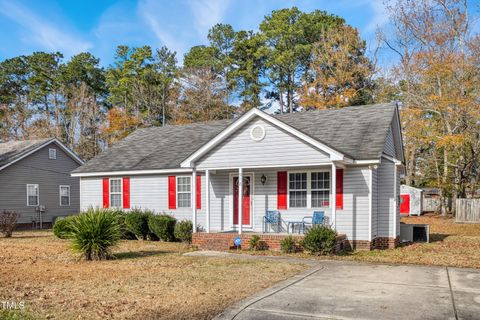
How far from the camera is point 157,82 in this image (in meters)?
42.1

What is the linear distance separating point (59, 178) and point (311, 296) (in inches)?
928

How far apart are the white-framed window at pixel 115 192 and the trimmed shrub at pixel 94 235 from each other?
24.2 feet

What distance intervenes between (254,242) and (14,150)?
62.0ft

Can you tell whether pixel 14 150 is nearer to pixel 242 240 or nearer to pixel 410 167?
pixel 242 240

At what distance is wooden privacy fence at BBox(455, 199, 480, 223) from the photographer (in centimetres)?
2542

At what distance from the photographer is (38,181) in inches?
1019

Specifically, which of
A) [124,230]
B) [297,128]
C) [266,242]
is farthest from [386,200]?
[124,230]

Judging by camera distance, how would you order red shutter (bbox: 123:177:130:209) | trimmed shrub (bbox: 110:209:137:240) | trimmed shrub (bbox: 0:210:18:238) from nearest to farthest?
trimmed shrub (bbox: 110:209:137:240), red shutter (bbox: 123:177:130:209), trimmed shrub (bbox: 0:210:18:238)

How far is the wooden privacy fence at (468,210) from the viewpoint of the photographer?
25.4 m

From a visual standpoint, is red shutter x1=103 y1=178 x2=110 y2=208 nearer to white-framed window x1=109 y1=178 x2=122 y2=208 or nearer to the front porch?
white-framed window x1=109 y1=178 x2=122 y2=208

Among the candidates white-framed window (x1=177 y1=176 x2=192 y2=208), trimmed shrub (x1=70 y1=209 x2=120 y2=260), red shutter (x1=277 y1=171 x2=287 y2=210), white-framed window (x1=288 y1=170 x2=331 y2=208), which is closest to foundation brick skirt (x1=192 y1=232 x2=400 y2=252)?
white-framed window (x1=288 y1=170 x2=331 y2=208)

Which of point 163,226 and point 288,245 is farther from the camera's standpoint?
point 163,226

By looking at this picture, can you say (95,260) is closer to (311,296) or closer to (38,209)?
(311,296)

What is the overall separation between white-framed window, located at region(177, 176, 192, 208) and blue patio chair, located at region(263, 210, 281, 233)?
355 centimetres
